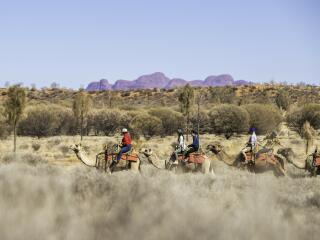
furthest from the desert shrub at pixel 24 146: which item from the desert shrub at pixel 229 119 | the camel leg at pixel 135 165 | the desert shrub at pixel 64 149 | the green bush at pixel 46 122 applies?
the camel leg at pixel 135 165

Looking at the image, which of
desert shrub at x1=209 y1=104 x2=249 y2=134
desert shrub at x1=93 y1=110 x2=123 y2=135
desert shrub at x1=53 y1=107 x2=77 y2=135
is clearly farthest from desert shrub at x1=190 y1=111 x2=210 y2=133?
desert shrub at x1=53 y1=107 x2=77 y2=135

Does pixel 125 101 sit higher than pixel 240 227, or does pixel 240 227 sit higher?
pixel 125 101

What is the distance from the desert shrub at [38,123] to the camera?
58312 mm

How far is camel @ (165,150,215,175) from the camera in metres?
19.8

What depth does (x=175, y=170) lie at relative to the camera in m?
19.9

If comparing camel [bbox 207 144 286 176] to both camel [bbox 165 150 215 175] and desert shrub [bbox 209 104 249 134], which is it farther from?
desert shrub [bbox 209 104 249 134]

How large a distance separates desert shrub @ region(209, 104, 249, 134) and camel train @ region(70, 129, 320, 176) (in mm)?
36079

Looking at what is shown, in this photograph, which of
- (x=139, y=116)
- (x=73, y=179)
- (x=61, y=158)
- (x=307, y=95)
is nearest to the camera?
(x=73, y=179)

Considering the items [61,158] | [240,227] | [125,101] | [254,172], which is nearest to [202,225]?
[240,227]

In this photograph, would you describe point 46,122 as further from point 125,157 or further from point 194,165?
point 194,165

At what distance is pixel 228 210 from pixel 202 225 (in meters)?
2.00

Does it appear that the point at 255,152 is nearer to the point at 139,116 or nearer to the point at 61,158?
the point at 61,158

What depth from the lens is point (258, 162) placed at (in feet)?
67.4

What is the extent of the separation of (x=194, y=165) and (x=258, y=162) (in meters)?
2.53
